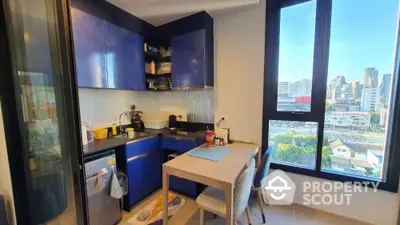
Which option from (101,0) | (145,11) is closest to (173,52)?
(145,11)

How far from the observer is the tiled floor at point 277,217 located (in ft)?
5.81

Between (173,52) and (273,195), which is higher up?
(173,52)

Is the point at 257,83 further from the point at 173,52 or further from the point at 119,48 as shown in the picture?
the point at 119,48

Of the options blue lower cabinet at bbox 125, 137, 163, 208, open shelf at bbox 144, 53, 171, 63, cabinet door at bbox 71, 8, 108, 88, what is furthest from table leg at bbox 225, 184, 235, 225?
open shelf at bbox 144, 53, 171, 63

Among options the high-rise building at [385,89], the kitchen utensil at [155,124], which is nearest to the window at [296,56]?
the high-rise building at [385,89]

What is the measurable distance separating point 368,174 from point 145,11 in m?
3.11

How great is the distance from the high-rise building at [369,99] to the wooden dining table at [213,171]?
47.7 inches

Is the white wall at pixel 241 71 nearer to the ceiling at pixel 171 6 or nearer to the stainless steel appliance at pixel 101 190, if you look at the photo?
the ceiling at pixel 171 6

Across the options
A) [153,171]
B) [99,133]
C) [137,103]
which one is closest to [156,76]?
[137,103]

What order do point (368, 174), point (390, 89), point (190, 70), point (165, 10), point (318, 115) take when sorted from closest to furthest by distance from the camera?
point (390, 89)
point (368, 174)
point (318, 115)
point (165, 10)
point (190, 70)

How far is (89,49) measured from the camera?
1757 millimetres

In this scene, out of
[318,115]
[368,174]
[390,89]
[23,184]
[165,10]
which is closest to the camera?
[23,184]

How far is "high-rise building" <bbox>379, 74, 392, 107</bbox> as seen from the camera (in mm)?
1585

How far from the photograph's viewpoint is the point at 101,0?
183cm
